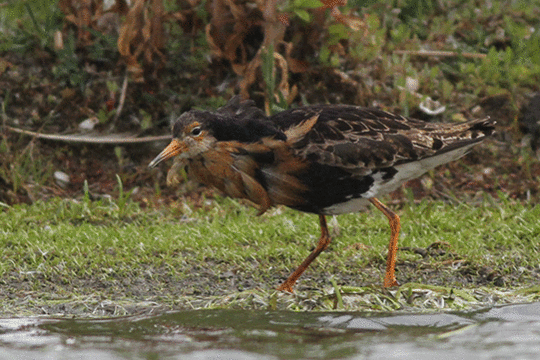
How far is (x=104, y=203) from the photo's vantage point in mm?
8305

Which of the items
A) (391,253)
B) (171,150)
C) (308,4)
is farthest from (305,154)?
(308,4)

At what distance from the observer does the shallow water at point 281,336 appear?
443 centimetres

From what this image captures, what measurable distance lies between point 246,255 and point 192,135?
4.77 feet

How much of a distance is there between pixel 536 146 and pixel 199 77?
3.57 meters

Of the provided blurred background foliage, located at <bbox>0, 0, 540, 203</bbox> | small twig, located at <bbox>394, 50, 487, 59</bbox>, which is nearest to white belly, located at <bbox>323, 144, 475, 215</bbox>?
blurred background foliage, located at <bbox>0, 0, 540, 203</bbox>

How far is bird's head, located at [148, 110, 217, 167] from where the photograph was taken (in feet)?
18.5

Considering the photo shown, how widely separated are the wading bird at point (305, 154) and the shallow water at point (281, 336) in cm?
82

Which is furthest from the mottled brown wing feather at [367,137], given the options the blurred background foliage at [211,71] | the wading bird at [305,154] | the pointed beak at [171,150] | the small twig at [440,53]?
the small twig at [440,53]

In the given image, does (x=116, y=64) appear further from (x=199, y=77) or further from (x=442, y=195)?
(x=442, y=195)

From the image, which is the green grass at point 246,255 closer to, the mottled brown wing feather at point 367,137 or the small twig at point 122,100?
the mottled brown wing feather at point 367,137

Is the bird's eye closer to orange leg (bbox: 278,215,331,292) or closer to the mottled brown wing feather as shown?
the mottled brown wing feather

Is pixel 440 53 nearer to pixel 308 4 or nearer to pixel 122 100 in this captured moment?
pixel 308 4

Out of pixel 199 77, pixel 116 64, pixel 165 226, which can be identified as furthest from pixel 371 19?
pixel 165 226

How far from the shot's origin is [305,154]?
5789mm
